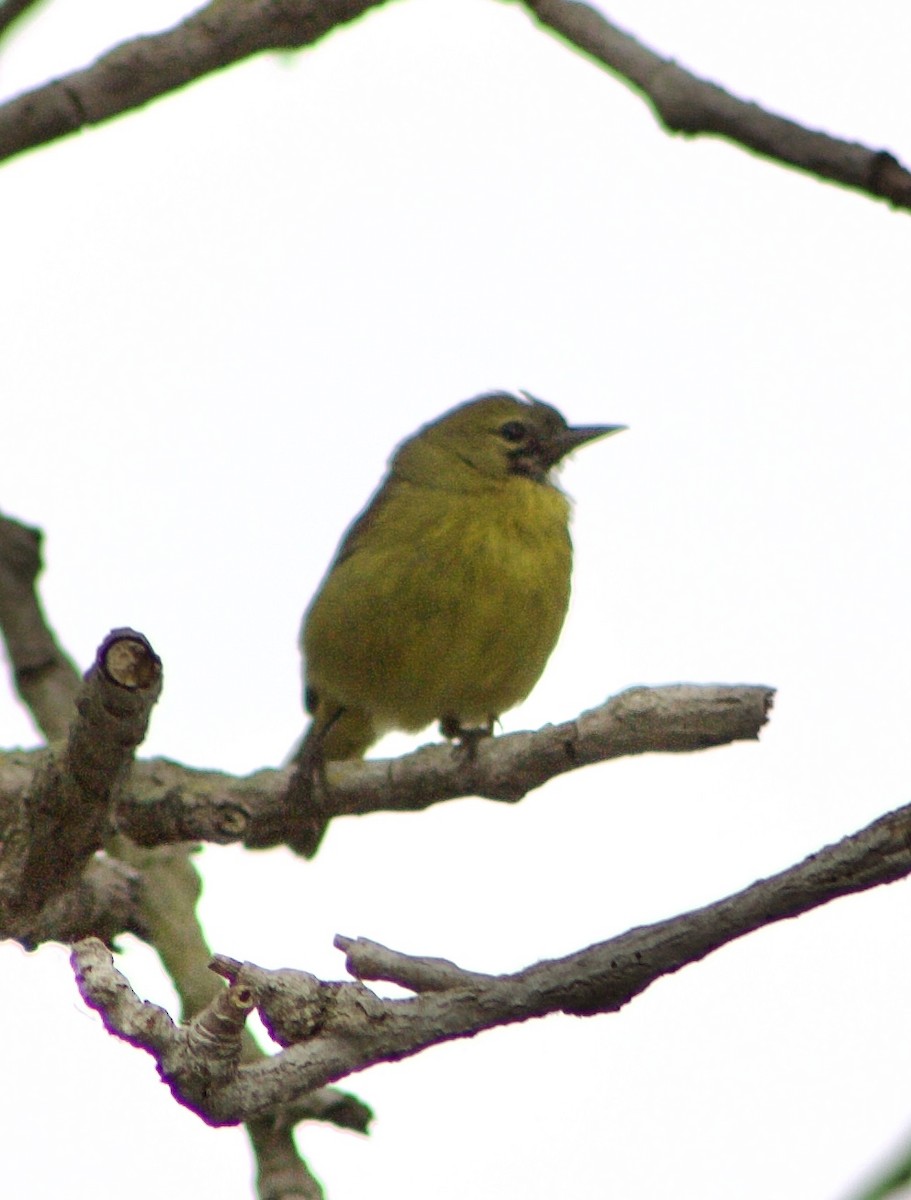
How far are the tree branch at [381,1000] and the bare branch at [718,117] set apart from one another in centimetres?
120

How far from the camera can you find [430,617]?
19.5 feet

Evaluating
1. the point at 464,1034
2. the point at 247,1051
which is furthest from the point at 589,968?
the point at 247,1051

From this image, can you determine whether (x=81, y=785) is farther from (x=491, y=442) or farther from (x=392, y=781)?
(x=491, y=442)

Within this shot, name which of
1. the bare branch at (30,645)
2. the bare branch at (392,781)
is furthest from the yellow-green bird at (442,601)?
the bare branch at (30,645)

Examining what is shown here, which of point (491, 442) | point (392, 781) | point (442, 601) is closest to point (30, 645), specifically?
point (442, 601)

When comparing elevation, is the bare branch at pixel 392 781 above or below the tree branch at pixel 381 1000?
above

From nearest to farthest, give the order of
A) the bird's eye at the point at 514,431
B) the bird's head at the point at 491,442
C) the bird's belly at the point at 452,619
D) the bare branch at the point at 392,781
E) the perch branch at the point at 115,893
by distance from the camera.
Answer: the bare branch at the point at 392,781 → the perch branch at the point at 115,893 → the bird's belly at the point at 452,619 → the bird's head at the point at 491,442 → the bird's eye at the point at 514,431

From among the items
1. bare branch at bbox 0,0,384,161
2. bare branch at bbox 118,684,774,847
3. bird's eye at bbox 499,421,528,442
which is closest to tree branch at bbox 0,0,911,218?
bare branch at bbox 0,0,384,161

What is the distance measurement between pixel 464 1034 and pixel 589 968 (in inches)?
12.8

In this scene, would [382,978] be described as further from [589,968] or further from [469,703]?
[469,703]

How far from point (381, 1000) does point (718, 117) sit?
6.49ft

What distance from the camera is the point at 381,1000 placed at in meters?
3.46

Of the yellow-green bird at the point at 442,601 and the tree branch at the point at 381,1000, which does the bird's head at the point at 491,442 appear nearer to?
the yellow-green bird at the point at 442,601

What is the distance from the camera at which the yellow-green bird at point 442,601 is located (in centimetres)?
598
